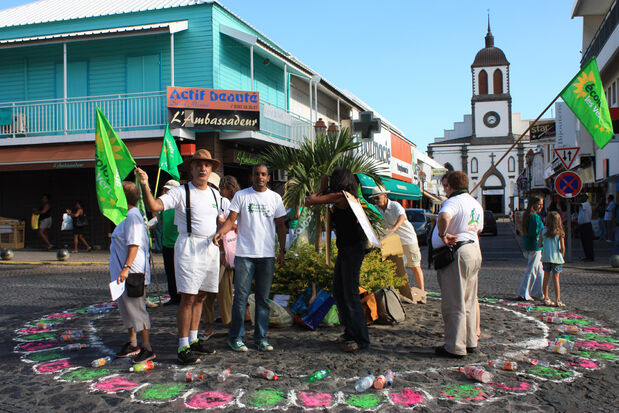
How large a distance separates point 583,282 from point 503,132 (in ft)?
252

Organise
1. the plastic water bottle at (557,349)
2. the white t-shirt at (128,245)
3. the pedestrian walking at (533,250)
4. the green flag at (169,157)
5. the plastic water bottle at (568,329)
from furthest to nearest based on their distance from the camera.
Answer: the green flag at (169,157)
the pedestrian walking at (533,250)
the plastic water bottle at (568,329)
the plastic water bottle at (557,349)
the white t-shirt at (128,245)

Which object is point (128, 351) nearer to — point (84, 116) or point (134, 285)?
point (134, 285)

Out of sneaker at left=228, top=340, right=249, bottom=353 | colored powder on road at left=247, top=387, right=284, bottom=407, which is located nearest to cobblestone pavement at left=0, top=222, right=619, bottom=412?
sneaker at left=228, top=340, right=249, bottom=353

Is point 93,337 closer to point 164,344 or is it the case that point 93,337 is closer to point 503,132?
point 164,344

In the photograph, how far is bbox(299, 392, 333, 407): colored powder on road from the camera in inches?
154

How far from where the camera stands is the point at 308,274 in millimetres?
6590

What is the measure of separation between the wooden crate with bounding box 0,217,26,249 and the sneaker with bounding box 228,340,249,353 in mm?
17143

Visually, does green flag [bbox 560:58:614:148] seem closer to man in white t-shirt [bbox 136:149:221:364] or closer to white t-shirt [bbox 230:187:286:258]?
white t-shirt [bbox 230:187:286:258]

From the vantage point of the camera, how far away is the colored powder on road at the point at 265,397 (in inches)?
155

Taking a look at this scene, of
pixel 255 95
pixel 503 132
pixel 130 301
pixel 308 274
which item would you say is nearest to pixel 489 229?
pixel 255 95

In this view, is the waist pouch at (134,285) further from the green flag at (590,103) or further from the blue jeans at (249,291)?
the green flag at (590,103)

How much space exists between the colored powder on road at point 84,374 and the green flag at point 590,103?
20.6 feet

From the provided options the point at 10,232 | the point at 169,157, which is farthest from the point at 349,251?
the point at 10,232

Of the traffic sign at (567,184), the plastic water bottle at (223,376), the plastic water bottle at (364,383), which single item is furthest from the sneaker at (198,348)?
the traffic sign at (567,184)
